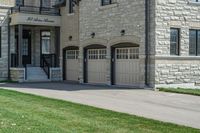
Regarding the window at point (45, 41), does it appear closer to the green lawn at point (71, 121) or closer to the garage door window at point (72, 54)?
the garage door window at point (72, 54)

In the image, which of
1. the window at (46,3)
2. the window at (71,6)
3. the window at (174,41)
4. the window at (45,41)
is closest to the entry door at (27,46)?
the window at (45,41)

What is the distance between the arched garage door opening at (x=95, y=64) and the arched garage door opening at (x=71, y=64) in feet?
6.13

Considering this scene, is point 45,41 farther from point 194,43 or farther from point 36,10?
point 194,43

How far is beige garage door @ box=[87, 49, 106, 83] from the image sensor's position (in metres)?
26.8

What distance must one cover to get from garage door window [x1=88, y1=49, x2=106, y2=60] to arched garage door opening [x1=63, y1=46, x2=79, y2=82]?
87.7 inches

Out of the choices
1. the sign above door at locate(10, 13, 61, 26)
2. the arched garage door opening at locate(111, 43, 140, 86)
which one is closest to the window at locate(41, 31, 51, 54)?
the sign above door at locate(10, 13, 61, 26)

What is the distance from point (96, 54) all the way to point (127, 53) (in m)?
3.46

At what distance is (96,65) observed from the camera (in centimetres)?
2753

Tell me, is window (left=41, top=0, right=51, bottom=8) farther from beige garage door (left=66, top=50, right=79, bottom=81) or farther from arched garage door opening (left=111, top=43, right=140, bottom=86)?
arched garage door opening (left=111, top=43, right=140, bottom=86)

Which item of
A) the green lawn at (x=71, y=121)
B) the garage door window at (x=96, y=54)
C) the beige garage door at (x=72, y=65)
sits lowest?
the green lawn at (x=71, y=121)

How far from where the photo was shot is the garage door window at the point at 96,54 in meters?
27.0

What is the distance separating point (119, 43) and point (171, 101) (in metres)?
8.34

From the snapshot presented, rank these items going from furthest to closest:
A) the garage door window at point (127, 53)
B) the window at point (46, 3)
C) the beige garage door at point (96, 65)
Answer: the window at point (46, 3) → the beige garage door at point (96, 65) → the garage door window at point (127, 53)

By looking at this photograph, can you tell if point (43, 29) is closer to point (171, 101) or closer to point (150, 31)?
point (150, 31)
